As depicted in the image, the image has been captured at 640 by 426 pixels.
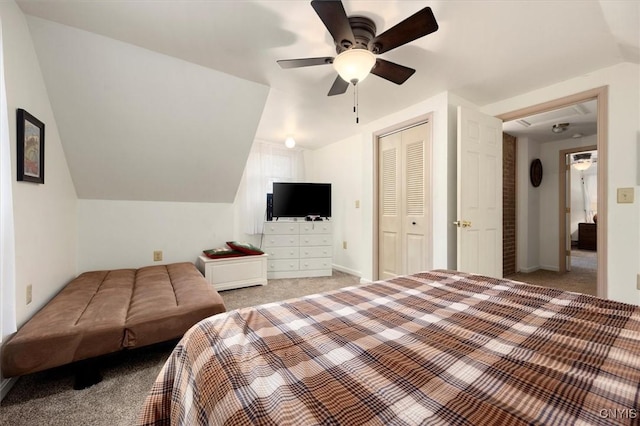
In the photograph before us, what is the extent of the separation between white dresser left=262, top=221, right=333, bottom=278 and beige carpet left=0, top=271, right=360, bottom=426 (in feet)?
6.83

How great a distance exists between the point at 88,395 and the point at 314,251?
2.96 m

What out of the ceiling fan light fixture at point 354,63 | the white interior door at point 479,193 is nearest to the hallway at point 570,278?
the white interior door at point 479,193

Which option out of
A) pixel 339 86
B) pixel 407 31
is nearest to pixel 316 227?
pixel 339 86

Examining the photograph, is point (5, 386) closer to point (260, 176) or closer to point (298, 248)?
point (298, 248)

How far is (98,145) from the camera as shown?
2.50 metres

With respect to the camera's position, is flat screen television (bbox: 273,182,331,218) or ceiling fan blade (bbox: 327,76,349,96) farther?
flat screen television (bbox: 273,182,331,218)

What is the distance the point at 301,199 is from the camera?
4.16 m

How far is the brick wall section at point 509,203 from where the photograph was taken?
4.17 m

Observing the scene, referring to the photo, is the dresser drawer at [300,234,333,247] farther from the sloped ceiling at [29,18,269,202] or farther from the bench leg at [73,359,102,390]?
the bench leg at [73,359,102,390]

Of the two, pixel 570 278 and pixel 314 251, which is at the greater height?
pixel 314 251

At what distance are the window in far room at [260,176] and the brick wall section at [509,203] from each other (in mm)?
3576

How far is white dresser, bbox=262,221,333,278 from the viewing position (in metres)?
3.97

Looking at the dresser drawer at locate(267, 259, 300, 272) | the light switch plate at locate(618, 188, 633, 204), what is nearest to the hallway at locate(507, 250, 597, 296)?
the light switch plate at locate(618, 188, 633, 204)

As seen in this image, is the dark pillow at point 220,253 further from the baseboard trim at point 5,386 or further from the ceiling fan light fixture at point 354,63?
the ceiling fan light fixture at point 354,63
